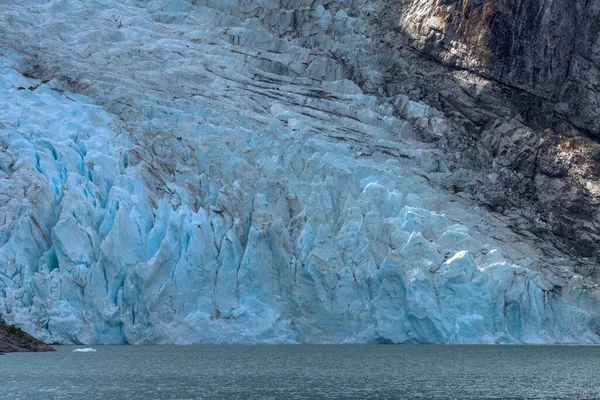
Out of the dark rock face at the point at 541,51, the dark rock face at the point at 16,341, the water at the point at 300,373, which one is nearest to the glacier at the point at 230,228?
the dark rock face at the point at 16,341

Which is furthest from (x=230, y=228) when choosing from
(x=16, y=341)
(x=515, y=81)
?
(x=515, y=81)

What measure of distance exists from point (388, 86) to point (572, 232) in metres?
12.7

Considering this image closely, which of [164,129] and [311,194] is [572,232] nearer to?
[311,194]

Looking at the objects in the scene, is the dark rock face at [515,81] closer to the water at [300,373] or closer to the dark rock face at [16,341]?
the water at [300,373]

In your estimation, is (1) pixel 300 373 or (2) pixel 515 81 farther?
(2) pixel 515 81

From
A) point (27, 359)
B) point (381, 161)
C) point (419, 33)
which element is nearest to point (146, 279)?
point (27, 359)

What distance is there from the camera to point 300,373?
26.4m

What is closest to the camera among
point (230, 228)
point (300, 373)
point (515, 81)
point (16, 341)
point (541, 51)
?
point (300, 373)

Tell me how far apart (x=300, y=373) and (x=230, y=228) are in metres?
10.8

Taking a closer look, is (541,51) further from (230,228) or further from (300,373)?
(300,373)

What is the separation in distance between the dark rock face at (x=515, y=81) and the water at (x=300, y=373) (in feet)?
41.3

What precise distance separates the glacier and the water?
1.30 meters

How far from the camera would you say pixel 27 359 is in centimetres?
2955

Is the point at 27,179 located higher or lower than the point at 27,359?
higher
